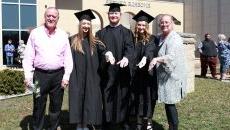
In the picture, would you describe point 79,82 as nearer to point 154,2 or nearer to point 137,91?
point 137,91

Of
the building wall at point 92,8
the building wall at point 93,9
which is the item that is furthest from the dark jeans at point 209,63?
the building wall at point 93,9

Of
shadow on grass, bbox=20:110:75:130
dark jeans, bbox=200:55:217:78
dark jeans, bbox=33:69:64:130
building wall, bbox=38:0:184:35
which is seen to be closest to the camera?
dark jeans, bbox=33:69:64:130

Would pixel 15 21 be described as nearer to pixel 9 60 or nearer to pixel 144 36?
pixel 9 60

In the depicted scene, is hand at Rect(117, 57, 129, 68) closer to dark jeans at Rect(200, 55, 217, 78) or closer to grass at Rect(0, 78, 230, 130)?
grass at Rect(0, 78, 230, 130)

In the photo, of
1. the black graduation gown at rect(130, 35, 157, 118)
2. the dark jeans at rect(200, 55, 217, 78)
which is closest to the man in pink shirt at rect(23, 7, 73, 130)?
the black graduation gown at rect(130, 35, 157, 118)

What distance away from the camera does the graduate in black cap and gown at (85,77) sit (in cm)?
743

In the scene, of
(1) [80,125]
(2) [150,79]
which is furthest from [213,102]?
(1) [80,125]

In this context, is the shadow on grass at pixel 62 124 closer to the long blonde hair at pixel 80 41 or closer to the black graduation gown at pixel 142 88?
the black graduation gown at pixel 142 88

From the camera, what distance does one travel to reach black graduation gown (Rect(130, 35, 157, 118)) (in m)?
7.57

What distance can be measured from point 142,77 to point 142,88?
7.0 inches

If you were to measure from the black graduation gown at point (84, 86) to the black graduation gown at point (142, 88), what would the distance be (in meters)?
0.59

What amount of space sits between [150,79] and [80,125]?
1.32m

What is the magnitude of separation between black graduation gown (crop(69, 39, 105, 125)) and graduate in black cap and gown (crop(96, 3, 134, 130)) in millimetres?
167

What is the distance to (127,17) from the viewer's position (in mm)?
34344
